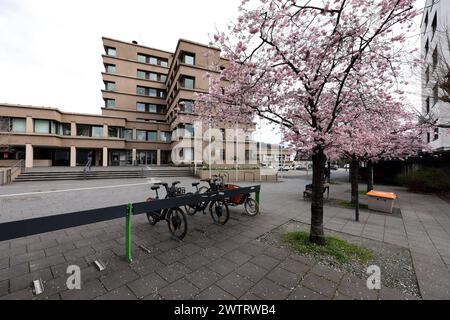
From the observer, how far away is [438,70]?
29.4 ft

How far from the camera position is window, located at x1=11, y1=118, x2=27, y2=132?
2117cm

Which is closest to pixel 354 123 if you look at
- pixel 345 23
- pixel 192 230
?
pixel 345 23

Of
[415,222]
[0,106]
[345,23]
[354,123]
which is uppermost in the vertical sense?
[0,106]

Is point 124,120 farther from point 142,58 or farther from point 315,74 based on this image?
point 315,74

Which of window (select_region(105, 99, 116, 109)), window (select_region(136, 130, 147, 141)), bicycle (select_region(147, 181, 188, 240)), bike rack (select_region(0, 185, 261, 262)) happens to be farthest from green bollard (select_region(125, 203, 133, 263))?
window (select_region(105, 99, 116, 109))

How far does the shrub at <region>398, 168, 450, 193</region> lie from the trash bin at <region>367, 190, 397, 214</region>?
8.46 metres

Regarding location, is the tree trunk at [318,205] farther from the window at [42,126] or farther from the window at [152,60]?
the window at [152,60]

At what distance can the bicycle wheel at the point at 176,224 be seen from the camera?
4.34 meters

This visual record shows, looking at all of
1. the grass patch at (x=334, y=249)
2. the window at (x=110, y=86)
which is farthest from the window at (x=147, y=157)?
the grass patch at (x=334, y=249)

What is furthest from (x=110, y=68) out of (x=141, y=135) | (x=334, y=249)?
(x=334, y=249)

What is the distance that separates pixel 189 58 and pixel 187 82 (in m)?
3.46

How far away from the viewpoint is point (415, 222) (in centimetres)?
608
